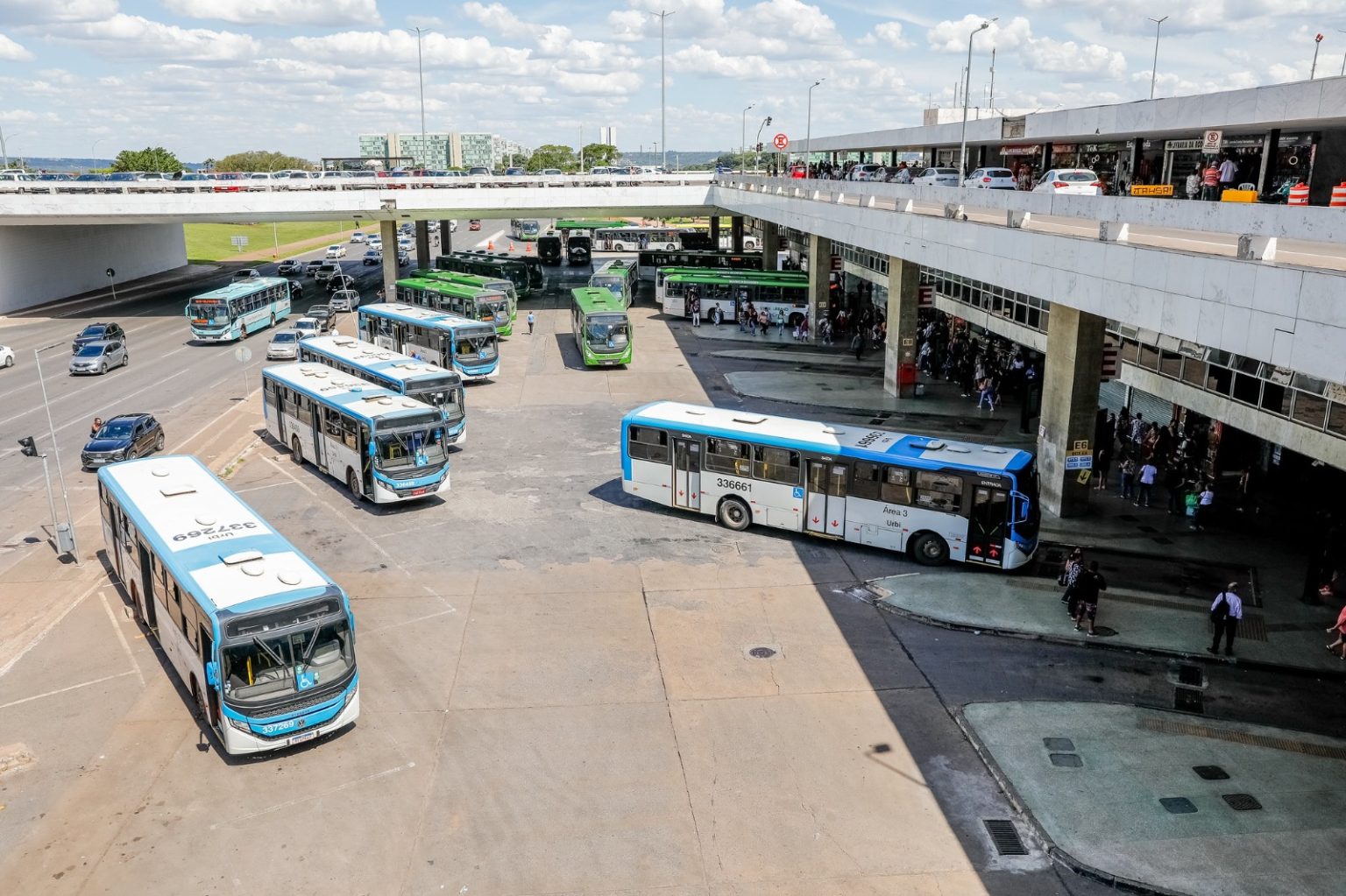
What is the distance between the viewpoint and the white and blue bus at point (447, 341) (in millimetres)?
40875

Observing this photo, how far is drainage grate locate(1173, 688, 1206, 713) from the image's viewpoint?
53.0ft

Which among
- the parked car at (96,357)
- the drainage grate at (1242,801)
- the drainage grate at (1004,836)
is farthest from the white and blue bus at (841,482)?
the parked car at (96,357)

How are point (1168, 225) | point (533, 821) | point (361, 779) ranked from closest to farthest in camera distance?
point (533, 821) → point (361, 779) → point (1168, 225)

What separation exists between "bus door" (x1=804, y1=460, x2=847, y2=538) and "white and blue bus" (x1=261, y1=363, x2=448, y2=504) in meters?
9.63

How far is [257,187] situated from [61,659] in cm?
4695

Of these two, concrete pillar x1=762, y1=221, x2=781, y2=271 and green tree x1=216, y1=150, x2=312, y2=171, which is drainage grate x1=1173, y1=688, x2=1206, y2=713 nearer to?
concrete pillar x1=762, y1=221, x2=781, y2=271

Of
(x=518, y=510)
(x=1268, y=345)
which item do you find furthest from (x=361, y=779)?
(x=1268, y=345)

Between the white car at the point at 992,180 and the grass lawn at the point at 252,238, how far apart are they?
222 ft

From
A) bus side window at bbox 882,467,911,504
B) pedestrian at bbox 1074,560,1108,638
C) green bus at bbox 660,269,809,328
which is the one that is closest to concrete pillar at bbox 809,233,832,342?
green bus at bbox 660,269,809,328

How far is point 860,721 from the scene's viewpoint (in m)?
15.8

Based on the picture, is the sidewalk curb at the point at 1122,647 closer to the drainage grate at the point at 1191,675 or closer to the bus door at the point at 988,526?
the drainage grate at the point at 1191,675

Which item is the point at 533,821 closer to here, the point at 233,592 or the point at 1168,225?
the point at 233,592

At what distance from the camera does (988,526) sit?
69.9 feet

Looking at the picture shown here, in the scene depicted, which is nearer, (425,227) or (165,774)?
(165,774)
